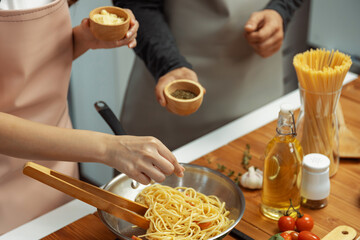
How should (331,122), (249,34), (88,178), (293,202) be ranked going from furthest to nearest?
1. (88,178)
2. (249,34)
3. (331,122)
4. (293,202)

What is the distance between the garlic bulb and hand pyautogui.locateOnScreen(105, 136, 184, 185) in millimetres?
366

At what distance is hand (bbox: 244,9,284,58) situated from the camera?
1738mm

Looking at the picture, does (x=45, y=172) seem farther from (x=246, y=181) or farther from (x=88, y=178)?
(x=88, y=178)

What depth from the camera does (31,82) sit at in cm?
128

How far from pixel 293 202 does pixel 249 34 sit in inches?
29.6

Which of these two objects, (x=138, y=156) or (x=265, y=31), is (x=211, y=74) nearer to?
(x=265, y=31)

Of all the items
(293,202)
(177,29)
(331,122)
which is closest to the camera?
→ (293,202)

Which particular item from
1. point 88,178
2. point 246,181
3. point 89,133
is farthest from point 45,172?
point 88,178

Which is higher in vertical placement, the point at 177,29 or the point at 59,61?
the point at 59,61

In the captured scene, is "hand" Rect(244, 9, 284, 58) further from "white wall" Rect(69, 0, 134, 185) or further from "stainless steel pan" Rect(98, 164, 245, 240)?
"white wall" Rect(69, 0, 134, 185)

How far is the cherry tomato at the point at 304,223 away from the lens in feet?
3.79

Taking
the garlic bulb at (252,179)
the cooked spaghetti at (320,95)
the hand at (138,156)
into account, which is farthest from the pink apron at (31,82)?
the cooked spaghetti at (320,95)

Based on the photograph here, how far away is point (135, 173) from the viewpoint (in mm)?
1006

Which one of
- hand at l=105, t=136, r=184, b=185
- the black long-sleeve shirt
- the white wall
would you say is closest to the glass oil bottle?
hand at l=105, t=136, r=184, b=185
